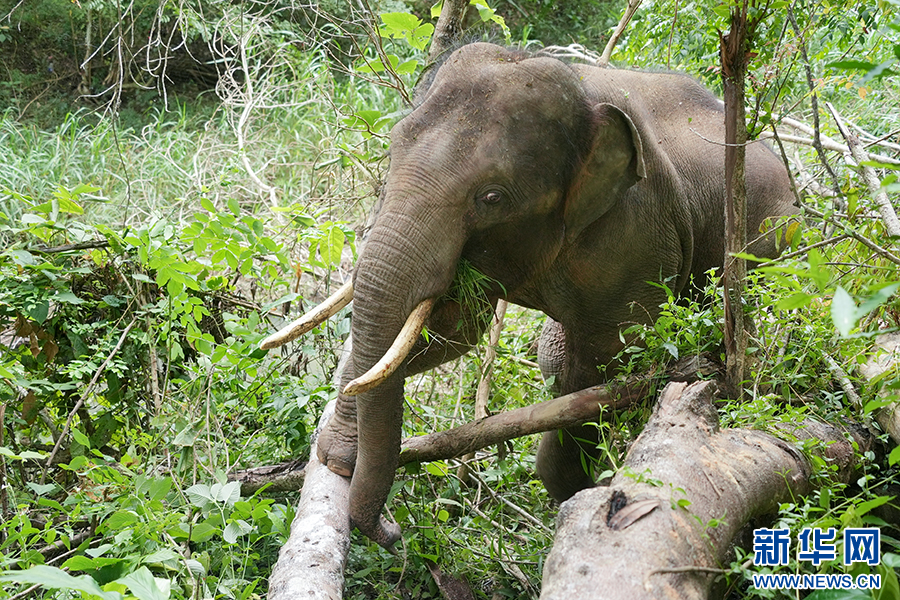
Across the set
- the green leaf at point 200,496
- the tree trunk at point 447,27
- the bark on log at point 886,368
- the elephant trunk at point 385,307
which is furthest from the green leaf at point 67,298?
the bark on log at point 886,368

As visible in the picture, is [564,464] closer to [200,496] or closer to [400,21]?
[200,496]

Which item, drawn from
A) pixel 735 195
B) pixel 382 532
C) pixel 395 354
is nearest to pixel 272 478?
pixel 382 532

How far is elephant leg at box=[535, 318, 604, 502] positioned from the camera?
12.4ft

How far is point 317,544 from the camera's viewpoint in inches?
109

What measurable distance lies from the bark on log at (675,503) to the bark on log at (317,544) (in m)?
0.90

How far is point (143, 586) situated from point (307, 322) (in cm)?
148

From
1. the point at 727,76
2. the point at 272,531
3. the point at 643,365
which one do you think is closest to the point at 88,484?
the point at 272,531

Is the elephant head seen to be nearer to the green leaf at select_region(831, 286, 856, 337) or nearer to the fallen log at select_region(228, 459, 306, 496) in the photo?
the fallen log at select_region(228, 459, 306, 496)

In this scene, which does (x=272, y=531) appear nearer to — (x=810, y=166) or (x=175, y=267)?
(x=175, y=267)

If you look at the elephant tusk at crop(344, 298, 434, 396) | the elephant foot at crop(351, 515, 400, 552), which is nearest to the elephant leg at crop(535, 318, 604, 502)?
the elephant foot at crop(351, 515, 400, 552)

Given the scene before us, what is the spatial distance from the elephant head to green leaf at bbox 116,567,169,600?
963mm

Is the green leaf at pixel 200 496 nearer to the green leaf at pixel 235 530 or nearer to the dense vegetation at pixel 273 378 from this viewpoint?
the dense vegetation at pixel 273 378

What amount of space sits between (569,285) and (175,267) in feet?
5.53

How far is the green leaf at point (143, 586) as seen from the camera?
1734 millimetres
